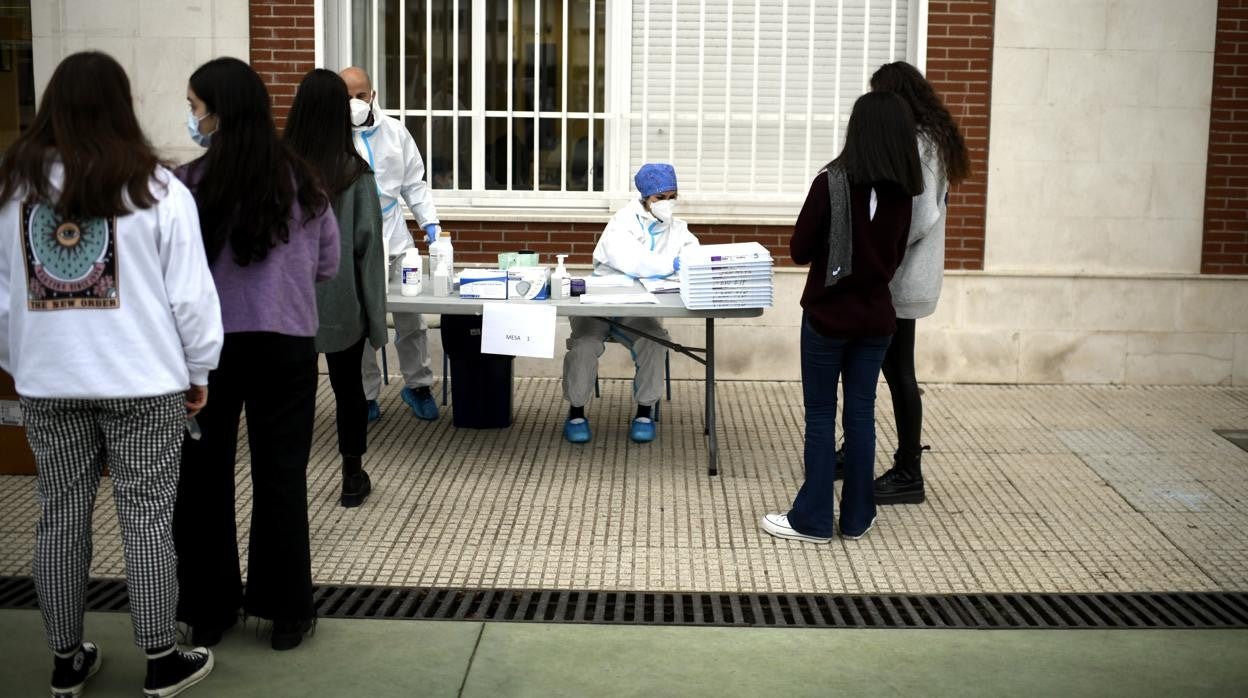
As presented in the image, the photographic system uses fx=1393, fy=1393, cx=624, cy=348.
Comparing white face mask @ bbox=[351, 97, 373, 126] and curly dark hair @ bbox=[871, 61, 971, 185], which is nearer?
curly dark hair @ bbox=[871, 61, 971, 185]

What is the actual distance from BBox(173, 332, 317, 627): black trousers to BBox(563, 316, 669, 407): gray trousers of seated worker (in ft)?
9.96

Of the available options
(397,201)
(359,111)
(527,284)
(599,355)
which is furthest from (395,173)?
(599,355)

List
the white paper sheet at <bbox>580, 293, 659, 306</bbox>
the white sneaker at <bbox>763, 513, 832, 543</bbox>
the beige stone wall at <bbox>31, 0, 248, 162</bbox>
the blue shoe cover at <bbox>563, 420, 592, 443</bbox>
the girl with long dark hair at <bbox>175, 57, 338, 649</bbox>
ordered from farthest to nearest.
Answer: the beige stone wall at <bbox>31, 0, 248, 162</bbox> < the blue shoe cover at <bbox>563, 420, 592, 443</bbox> < the white paper sheet at <bbox>580, 293, 659, 306</bbox> < the white sneaker at <bbox>763, 513, 832, 543</bbox> < the girl with long dark hair at <bbox>175, 57, 338, 649</bbox>

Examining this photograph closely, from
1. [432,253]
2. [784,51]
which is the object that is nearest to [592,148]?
[784,51]

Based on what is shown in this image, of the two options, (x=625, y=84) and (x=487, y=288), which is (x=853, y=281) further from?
(x=625, y=84)

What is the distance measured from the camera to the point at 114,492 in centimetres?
399

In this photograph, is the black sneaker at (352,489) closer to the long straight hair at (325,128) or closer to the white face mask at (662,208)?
the long straight hair at (325,128)

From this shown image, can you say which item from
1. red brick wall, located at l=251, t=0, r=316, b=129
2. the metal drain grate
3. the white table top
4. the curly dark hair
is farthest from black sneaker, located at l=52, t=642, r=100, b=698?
red brick wall, located at l=251, t=0, r=316, b=129

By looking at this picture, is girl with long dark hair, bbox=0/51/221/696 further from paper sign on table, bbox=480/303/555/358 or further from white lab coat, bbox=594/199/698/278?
white lab coat, bbox=594/199/698/278

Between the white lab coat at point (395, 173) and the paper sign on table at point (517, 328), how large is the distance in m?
1.23

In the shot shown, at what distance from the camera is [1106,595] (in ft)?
17.4

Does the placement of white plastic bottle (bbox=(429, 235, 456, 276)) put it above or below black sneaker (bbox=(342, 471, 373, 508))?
above

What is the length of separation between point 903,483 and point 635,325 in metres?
1.83

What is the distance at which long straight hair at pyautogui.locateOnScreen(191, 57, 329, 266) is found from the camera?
13.9 ft
